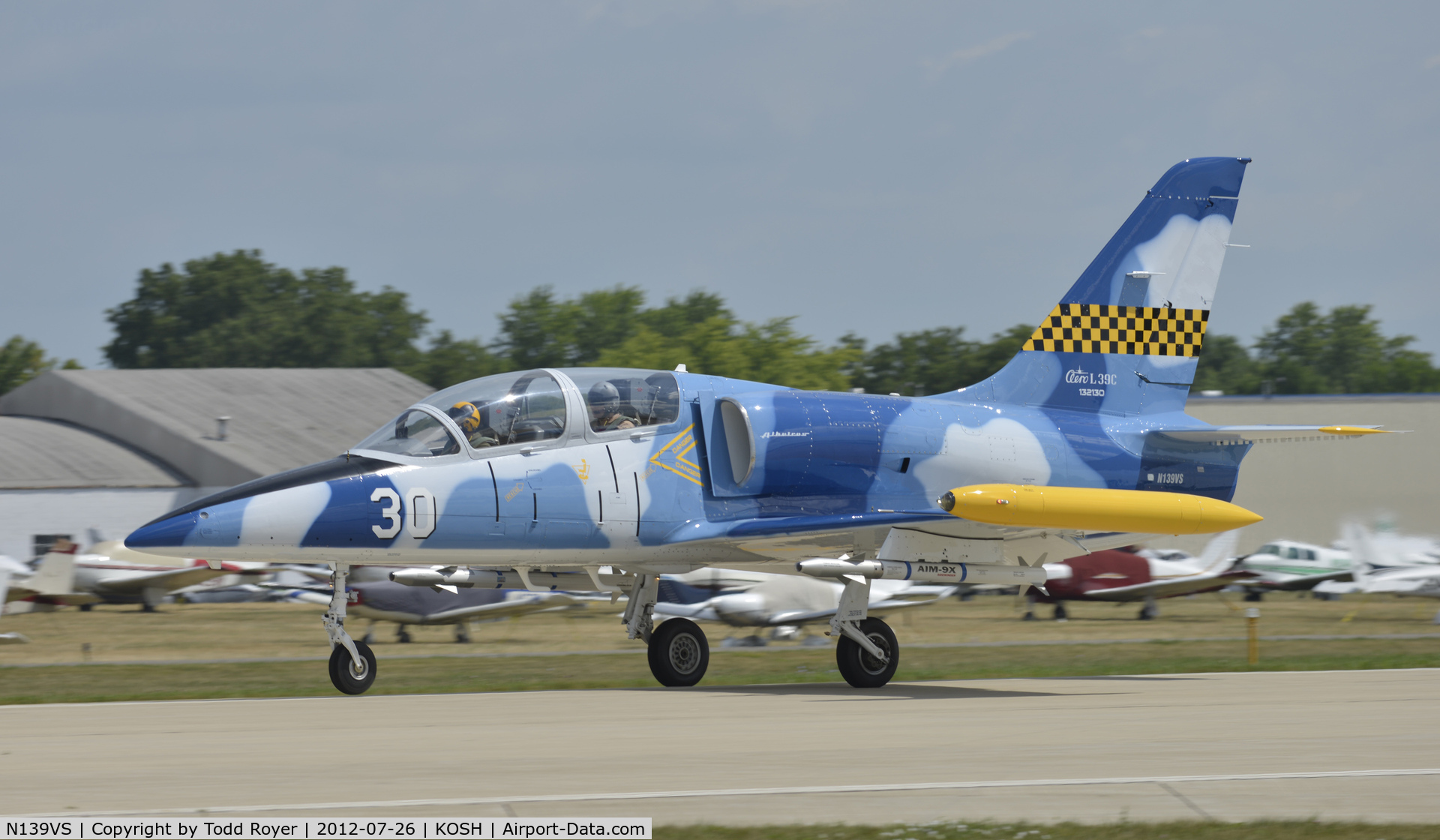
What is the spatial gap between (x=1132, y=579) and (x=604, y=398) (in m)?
22.1

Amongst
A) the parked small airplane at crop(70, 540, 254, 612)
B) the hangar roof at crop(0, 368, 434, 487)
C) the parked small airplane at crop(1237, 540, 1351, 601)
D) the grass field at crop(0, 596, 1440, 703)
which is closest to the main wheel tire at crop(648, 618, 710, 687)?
the grass field at crop(0, 596, 1440, 703)

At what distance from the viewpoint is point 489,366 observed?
85.3 meters

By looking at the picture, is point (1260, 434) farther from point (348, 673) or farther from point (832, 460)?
point (348, 673)

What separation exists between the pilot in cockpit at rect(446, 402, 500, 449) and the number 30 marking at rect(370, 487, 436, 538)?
683mm

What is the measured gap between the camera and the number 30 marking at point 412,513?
1284cm

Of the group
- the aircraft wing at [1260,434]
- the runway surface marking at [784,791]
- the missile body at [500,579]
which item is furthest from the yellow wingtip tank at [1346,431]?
the missile body at [500,579]

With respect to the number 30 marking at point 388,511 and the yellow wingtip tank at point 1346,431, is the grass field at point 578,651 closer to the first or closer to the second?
the number 30 marking at point 388,511

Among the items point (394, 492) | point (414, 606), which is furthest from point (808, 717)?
point (414, 606)

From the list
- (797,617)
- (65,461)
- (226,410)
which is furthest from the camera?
(226,410)

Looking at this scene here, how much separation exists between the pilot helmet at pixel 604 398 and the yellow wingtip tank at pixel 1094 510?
3.37m

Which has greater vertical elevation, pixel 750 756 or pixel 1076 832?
pixel 1076 832

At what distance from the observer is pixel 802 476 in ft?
48.1

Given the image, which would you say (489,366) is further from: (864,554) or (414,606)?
(864,554)

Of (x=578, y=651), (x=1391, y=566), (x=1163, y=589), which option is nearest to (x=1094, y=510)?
(x=578, y=651)
